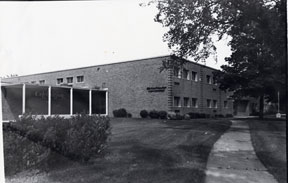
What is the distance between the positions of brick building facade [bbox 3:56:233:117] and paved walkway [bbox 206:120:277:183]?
23.8 ft

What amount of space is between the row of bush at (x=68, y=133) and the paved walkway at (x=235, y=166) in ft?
8.68

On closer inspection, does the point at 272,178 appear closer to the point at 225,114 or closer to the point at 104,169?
the point at 104,169

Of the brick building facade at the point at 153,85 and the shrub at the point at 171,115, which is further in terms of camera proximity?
the shrub at the point at 171,115

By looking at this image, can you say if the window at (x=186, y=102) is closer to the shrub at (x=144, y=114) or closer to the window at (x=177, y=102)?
the window at (x=177, y=102)

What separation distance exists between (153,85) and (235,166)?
1365cm

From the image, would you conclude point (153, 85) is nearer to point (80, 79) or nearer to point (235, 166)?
point (80, 79)

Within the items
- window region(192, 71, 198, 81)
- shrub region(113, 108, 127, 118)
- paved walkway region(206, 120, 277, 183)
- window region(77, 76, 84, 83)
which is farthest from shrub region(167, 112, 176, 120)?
window region(77, 76, 84, 83)

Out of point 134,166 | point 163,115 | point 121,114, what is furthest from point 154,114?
point 134,166

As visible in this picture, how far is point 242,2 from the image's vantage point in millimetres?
7090

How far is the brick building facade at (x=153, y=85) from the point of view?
718 inches

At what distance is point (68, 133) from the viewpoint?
5.66 metres

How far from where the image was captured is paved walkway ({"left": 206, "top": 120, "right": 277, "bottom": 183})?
538cm

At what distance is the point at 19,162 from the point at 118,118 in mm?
10998

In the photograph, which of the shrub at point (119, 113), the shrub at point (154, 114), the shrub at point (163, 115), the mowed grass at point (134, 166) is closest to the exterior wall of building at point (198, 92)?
the shrub at point (163, 115)
